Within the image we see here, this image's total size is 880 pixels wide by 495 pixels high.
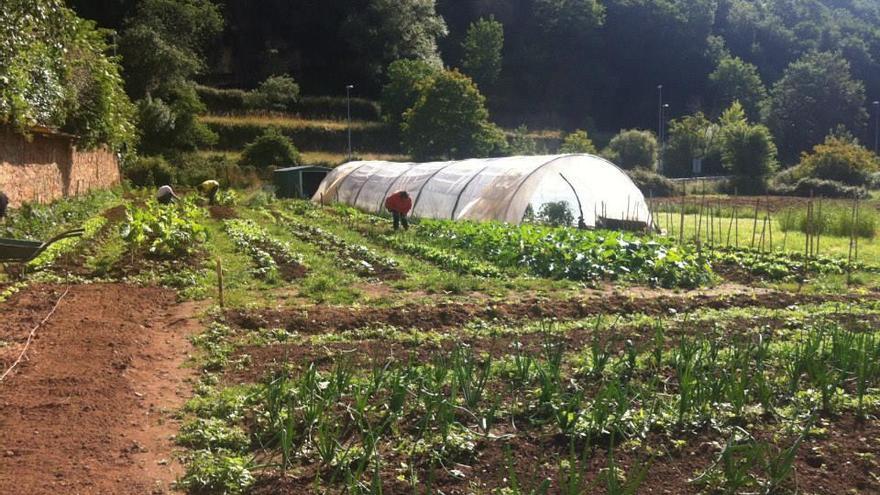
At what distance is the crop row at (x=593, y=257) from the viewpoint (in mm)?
11906

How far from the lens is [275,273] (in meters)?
11.4

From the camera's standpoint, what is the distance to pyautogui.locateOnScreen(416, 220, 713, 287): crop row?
1191 centimetres

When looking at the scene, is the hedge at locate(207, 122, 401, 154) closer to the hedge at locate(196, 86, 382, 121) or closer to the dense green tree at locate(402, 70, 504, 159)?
the hedge at locate(196, 86, 382, 121)

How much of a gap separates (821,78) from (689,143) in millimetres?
22226

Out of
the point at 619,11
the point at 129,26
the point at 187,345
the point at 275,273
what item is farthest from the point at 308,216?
the point at 619,11

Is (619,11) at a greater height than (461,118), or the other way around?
(619,11)

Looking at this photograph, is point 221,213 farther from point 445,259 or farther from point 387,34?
point 387,34

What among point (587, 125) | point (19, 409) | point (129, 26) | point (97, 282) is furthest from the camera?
point (587, 125)

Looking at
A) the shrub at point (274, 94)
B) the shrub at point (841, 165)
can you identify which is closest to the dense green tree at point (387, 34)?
the shrub at point (274, 94)

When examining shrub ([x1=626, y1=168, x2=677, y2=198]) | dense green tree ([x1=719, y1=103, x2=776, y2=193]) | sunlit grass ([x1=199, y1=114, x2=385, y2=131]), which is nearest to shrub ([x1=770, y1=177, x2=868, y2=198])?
dense green tree ([x1=719, y1=103, x2=776, y2=193])

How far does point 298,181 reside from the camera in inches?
1334

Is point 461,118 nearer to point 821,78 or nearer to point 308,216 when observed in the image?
point 308,216

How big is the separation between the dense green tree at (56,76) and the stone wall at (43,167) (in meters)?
0.53

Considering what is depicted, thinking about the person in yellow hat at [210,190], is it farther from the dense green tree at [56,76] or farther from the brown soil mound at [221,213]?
the brown soil mound at [221,213]
